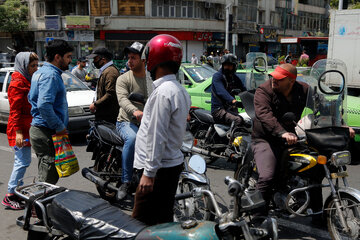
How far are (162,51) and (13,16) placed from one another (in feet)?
132

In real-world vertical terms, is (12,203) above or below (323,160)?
below

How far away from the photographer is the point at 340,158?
133 inches

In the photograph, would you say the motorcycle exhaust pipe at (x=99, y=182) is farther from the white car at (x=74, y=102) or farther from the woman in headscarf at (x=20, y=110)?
the white car at (x=74, y=102)

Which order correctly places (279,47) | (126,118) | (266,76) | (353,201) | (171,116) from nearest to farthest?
(171,116), (353,201), (126,118), (266,76), (279,47)

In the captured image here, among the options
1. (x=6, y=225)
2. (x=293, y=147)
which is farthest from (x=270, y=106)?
(x=6, y=225)

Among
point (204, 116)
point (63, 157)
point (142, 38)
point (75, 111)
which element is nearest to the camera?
point (63, 157)

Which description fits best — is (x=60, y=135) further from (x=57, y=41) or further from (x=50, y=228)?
(x=50, y=228)

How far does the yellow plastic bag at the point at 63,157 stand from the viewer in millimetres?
3938

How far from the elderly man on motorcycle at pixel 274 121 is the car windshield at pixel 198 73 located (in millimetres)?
5681

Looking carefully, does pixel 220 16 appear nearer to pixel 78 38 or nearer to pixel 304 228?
pixel 78 38

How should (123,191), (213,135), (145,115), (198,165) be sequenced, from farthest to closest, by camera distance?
(213,135) → (123,191) → (198,165) → (145,115)

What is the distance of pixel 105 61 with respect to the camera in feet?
17.6

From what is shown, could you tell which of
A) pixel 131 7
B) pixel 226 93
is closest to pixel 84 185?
pixel 226 93

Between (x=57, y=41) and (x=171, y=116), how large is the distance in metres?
2.09
